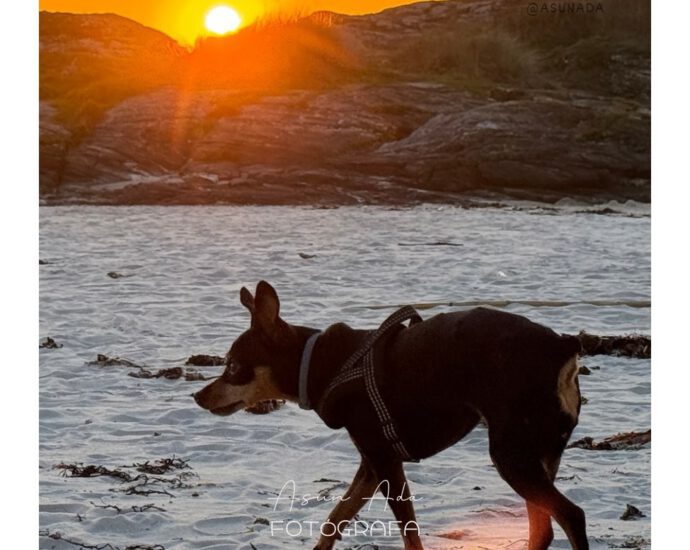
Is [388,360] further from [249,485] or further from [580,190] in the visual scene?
[580,190]

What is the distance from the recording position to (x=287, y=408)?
801 centimetres

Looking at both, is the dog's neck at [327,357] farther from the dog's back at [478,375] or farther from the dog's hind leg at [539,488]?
the dog's hind leg at [539,488]

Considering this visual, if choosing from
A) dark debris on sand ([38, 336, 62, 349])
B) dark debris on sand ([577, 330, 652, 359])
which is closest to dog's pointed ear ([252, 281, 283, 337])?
dark debris on sand ([577, 330, 652, 359])

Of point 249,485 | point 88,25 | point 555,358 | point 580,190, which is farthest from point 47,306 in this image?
point 580,190

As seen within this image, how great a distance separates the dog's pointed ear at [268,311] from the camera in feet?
19.5

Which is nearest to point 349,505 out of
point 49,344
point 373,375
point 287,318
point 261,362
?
point 373,375

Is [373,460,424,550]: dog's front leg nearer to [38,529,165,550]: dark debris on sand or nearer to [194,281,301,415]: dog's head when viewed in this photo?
[194,281,301,415]: dog's head

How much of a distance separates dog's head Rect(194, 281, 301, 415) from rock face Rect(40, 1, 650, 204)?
4563mm

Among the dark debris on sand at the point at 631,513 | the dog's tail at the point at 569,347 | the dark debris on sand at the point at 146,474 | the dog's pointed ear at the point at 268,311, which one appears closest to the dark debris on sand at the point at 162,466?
the dark debris on sand at the point at 146,474

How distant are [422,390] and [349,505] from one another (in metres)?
0.85

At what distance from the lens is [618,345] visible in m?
8.67

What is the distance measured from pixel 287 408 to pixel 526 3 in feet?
11.9

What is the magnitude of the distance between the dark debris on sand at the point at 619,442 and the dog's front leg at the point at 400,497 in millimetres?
1799
